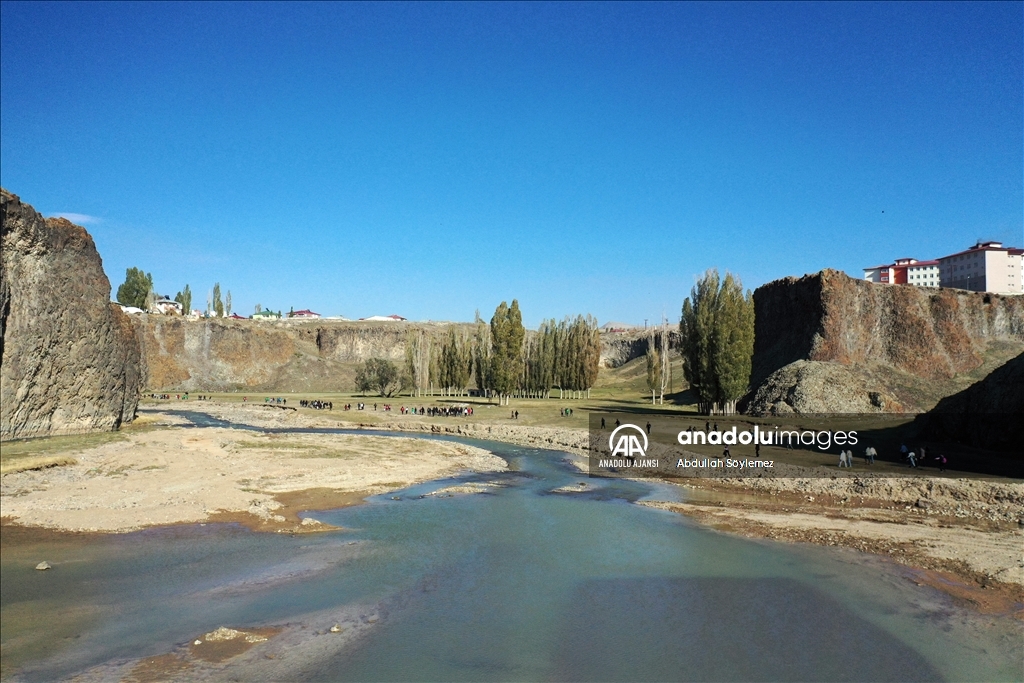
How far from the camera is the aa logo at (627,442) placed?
128ft

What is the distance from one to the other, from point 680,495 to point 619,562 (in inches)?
406

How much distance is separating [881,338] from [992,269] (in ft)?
187

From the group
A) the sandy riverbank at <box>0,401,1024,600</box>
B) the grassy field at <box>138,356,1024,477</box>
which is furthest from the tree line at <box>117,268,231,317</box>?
the sandy riverbank at <box>0,401,1024,600</box>

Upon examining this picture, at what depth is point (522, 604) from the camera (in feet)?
49.5

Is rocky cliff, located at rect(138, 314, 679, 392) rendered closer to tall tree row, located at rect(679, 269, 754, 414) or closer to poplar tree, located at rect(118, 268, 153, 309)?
A: poplar tree, located at rect(118, 268, 153, 309)

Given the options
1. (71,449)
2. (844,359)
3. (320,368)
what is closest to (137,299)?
(320,368)

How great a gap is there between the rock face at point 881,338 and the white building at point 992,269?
41001 mm

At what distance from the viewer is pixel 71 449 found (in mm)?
28766

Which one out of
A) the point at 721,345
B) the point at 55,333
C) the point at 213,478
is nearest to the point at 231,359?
the point at 55,333

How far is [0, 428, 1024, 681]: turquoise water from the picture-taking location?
39.5ft

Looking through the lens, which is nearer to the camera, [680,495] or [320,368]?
[680,495]

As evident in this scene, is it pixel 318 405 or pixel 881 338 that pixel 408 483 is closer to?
pixel 318 405

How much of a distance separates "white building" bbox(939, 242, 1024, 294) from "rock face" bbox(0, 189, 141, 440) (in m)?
115

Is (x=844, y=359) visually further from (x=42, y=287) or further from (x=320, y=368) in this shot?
(x=320, y=368)
